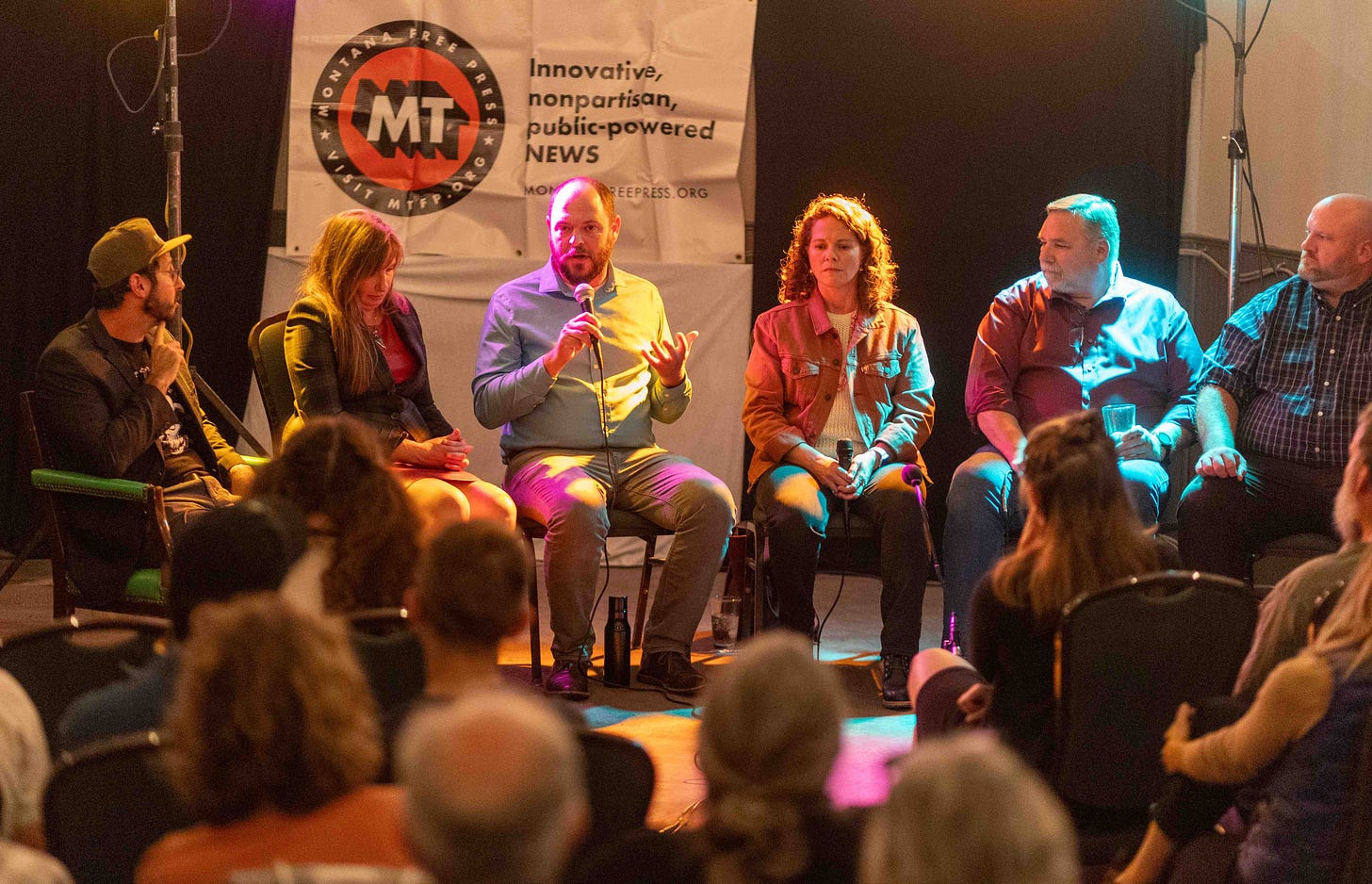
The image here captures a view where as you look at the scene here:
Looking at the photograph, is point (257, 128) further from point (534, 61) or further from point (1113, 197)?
point (1113, 197)

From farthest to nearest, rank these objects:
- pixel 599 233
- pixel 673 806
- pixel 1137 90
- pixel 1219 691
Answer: pixel 1137 90
pixel 599 233
pixel 673 806
pixel 1219 691

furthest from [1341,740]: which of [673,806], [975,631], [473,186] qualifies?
[473,186]

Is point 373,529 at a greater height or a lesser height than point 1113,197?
lesser

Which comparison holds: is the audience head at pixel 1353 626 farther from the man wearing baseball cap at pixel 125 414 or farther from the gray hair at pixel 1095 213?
the man wearing baseball cap at pixel 125 414

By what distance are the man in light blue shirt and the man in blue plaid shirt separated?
1394mm

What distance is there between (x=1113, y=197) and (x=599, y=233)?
→ 2331 mm

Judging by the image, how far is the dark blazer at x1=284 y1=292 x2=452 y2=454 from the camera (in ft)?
12.3

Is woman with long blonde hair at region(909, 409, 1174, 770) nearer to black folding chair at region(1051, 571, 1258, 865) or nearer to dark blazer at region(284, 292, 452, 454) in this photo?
black folding chair at region(1051, 571, 1258, 865)

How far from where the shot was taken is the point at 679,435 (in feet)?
18.4

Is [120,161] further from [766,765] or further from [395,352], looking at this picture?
[766,765]

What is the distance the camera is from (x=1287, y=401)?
393 centimetres

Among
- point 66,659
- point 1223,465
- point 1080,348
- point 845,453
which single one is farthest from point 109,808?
point 1080,348

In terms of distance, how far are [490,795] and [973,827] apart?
0.36 meters

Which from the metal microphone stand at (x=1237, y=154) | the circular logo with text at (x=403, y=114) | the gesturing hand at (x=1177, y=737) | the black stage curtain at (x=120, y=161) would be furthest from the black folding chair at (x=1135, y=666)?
the black stage curtain at (x=120, y=161)
